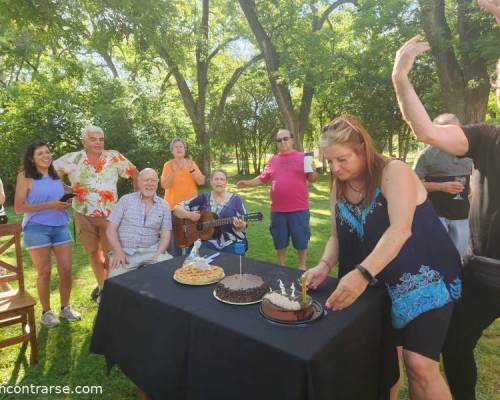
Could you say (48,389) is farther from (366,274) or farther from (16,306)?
(366,274)

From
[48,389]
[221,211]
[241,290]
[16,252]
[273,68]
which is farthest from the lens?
[273,68]

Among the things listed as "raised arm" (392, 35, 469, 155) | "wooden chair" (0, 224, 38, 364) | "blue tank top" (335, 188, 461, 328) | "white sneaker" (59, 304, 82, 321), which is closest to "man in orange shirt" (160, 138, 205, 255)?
"white sneaker" (59, 304, 82, 321)

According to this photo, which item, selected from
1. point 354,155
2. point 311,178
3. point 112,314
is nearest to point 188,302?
Answer: point 112,314

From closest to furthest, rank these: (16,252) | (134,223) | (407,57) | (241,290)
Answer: (407,57) → (241,290) → (16,252) → (134,223)

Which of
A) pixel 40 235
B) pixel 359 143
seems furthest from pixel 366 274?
pixel 40 235

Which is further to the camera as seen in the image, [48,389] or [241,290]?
[48,389]

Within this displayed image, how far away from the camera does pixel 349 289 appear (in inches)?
62.6

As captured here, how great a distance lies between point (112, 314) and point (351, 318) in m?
1.65

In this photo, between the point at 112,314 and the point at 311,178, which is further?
the point at 311,178

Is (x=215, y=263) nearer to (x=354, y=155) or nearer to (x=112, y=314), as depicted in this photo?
(x=112, y=314)

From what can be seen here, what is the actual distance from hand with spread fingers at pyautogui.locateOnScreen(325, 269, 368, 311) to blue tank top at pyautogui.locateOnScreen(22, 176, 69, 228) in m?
3.16

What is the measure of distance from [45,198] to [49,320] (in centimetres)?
135

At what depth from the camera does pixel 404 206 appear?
5.30ft

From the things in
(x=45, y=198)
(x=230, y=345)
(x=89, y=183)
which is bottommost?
(x=230, y=345)
